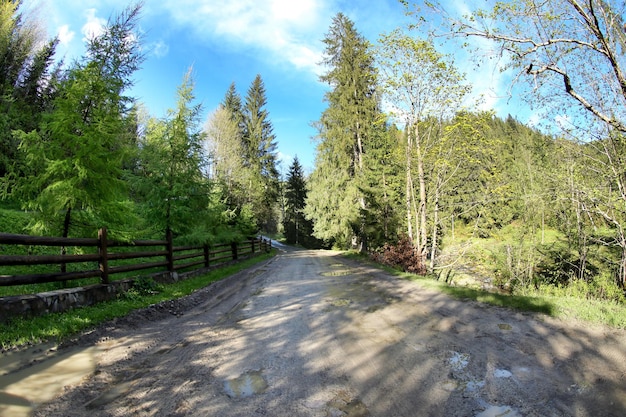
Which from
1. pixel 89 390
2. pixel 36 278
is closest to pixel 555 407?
pixel 89 390

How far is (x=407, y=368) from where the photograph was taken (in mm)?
3334

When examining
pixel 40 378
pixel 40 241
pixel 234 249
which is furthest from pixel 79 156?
pixel 234 249

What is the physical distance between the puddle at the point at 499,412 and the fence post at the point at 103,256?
644 centimetres

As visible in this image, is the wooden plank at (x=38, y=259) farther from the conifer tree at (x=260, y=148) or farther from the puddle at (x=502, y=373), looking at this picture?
the conifer tree at (x=260, y=148)

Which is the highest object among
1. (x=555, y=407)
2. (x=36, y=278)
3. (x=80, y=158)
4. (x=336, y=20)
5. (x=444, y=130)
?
(x=336, y=20)

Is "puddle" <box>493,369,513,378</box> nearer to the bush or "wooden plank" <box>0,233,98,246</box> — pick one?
"wooden plank" <box>0,233,98,246</box>

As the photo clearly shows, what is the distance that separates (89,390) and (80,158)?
15.8ft

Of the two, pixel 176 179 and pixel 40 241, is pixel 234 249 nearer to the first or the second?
pixel 176 179

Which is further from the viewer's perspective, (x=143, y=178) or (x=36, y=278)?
(x=143, y=178)

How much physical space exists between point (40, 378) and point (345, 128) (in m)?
22.4

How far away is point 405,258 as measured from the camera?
539 inches

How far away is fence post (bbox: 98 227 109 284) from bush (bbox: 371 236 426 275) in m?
10.3

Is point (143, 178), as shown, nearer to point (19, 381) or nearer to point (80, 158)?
point (80, 158)

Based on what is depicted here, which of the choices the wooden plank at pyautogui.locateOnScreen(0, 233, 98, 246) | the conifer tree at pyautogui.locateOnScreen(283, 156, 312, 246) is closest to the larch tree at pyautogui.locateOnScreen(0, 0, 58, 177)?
the wooden plank at pyautogui.locateOnScreen(0, 233, 98, 246)
